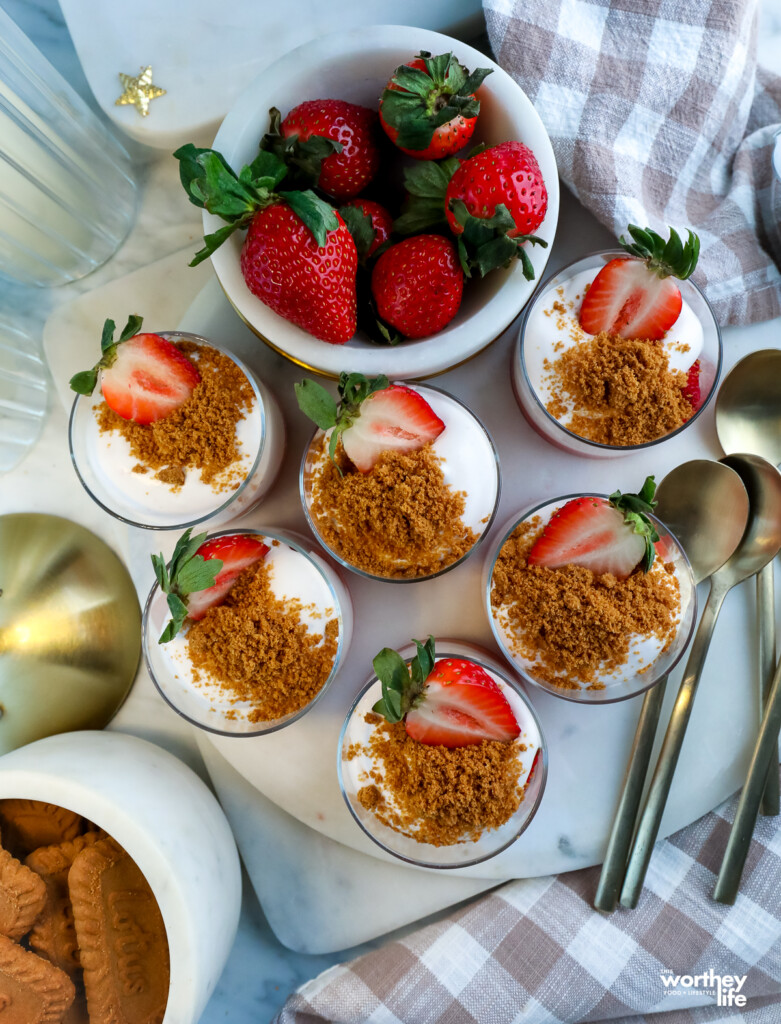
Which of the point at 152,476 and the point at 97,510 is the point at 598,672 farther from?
the point at 97,510

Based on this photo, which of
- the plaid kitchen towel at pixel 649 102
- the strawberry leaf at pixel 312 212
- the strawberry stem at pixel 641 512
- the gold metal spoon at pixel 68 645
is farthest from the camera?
the gold metal spoon at pixel 68 645

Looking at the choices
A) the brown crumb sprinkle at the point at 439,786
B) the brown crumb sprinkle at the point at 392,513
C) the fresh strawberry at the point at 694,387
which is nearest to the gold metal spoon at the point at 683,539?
the fresh strawberry at the point at 694,387

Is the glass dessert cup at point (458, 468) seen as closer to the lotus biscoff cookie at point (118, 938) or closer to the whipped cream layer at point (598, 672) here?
the whipped cream layer at point (598, 672)

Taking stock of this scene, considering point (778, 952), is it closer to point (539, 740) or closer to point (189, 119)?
point (539, 740)

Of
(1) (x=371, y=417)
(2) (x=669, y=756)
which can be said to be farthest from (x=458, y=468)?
(2) (x=669, y=756)

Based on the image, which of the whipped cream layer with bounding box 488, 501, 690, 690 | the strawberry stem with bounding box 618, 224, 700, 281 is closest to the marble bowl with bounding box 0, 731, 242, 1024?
the whipped cream layer with bounding box 488, 501, 690, 690
